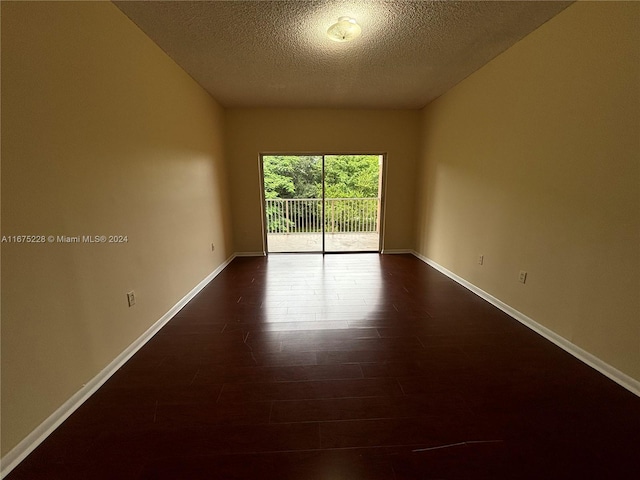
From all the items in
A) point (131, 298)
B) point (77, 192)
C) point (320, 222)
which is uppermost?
point (77, 192)

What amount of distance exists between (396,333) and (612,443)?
3.85 ft

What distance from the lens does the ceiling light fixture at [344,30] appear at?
6.29ft

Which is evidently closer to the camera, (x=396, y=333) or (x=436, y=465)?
(x=436, y=465)

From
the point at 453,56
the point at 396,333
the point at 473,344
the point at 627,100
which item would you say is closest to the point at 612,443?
the point at 473,344

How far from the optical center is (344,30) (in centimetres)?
197

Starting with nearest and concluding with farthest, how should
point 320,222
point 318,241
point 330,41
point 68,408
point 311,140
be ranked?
point 68,408
point 330,41
point 311,140
point 320,222
point 318,241

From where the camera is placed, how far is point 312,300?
274 centimetres

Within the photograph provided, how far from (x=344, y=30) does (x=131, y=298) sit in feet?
8.22

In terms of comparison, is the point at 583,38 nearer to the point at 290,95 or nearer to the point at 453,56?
the point at 453,56

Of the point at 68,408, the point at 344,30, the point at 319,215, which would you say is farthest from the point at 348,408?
the point at 319,215

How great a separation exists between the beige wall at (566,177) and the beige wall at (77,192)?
303 cm

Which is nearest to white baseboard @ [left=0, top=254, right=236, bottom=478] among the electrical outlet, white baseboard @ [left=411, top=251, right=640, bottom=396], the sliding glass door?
the electrical outlet

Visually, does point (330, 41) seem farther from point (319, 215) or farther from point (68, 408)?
point (319, 215)

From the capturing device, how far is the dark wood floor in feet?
3.65
